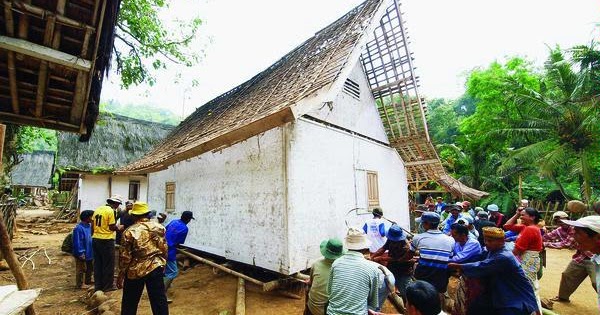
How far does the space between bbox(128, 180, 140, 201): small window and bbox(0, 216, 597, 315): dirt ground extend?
8583 mm

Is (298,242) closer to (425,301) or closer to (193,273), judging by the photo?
(193,273)

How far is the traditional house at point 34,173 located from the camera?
3244cm

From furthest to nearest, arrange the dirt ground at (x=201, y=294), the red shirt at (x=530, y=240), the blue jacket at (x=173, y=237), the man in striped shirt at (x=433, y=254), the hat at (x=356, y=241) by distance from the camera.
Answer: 1. the blue jacket at (x=173, y=237)
2. the dirt ground at (x=201, y=294)
3. the red shirt at (x=530, y=240)
4. the man in striped shirt at (x=433, y=254)
5. the hat at (x=356, y=241)

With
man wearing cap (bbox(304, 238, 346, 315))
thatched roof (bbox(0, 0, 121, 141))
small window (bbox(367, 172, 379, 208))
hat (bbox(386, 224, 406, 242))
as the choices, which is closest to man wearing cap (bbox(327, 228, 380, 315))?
man wearing cap (bbox(304, 238, 346, 315))

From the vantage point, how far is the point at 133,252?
13.6ft

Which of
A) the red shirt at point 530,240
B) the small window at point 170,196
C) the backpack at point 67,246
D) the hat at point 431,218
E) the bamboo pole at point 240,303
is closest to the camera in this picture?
the hat at point 431,218

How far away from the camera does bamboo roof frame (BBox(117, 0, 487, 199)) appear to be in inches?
227

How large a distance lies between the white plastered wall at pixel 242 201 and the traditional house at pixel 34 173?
33.6 m

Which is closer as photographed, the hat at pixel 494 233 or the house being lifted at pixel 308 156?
the hat at pixel 494 233

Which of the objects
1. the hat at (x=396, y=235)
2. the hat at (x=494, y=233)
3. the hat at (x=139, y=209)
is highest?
the hat at (x=139, y=209)

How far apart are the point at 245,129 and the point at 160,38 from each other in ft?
23.5

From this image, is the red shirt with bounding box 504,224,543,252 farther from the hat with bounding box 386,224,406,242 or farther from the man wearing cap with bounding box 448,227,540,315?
the man wearing cap with bounding box 448,227,540,315

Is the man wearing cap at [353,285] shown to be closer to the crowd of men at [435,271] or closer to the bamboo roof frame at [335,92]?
the crowd of men at [435,271]

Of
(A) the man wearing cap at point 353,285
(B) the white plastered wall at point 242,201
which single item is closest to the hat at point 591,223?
(A) the man wearing cap at point 353,285
